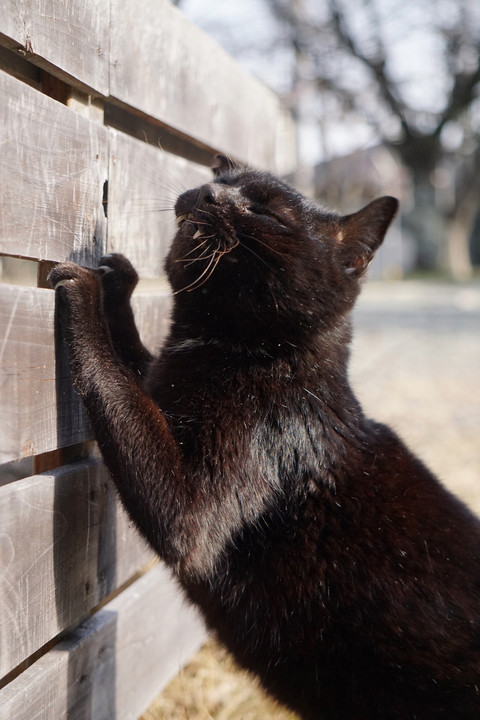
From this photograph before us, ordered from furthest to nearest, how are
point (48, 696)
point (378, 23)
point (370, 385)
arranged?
point (378, 23) < point (370, 385) < point (48, 696)

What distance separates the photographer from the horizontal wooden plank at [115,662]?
1496 millimetres

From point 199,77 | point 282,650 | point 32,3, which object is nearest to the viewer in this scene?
point 32,3

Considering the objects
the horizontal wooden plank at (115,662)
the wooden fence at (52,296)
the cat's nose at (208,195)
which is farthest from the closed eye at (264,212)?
the horizontal wooden plank at (115,662)

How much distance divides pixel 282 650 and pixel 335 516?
0.36 metres

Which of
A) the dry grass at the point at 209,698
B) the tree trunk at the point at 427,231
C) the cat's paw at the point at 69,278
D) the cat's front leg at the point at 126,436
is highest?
the tree trunk at the point at 427,231

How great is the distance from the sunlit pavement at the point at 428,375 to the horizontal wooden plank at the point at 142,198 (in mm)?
873

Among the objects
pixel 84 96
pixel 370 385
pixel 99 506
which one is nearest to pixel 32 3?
pixel 84 96

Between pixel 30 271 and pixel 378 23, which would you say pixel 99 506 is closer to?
pixel 30 271

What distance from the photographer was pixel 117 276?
70.1 inches

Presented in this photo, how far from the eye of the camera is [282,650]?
1.67m

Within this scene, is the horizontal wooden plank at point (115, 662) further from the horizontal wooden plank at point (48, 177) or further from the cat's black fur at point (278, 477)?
the horizontal wooden plank at point (48, 177)

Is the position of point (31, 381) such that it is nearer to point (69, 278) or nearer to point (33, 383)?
point (33, 383)

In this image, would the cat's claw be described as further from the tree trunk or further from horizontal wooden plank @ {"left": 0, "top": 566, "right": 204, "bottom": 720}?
the tree trunk

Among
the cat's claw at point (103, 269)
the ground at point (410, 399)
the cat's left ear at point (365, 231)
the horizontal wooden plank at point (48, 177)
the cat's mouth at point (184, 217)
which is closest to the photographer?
the horizontal wooden plank at point (48, 177)
